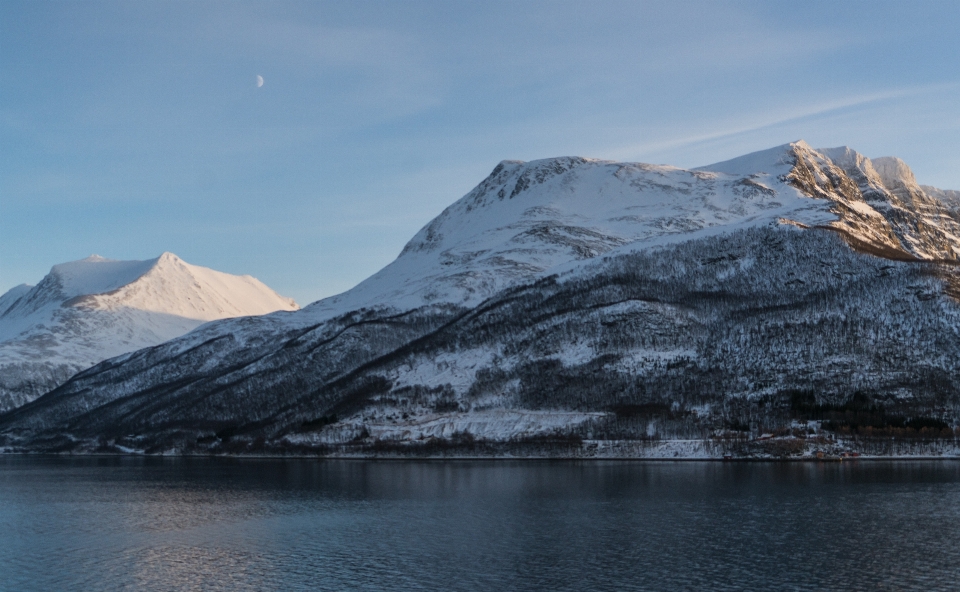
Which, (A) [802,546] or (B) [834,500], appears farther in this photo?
(B) [834,500]

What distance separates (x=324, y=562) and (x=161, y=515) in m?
51.9

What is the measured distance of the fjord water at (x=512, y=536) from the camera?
92562 mm

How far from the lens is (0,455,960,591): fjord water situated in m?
92.6

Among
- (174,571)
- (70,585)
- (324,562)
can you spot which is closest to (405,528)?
(324,562)

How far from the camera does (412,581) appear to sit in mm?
91812

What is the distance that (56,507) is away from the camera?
524ft

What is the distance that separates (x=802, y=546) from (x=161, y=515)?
89.9 metres

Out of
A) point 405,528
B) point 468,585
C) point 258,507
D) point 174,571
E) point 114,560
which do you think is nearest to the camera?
point 468,585

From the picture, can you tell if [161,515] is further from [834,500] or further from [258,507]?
[834,500]

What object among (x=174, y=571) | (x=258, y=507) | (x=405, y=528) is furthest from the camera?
(x=258, y=507)

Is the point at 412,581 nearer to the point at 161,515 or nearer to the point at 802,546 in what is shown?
the point at 802,546

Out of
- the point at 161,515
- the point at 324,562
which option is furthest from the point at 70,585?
the point at 161,515

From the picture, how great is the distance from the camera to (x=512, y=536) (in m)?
115

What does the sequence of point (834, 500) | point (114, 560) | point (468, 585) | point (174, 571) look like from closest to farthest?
point (468, 585) < point (174, 571) < point (114, 560) < point (834, 500)
